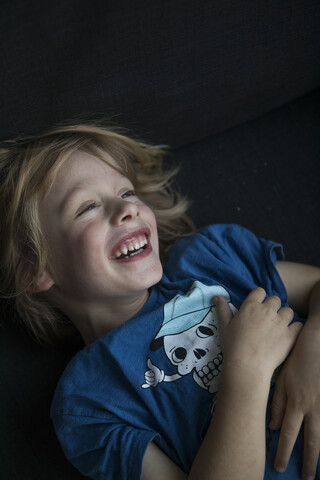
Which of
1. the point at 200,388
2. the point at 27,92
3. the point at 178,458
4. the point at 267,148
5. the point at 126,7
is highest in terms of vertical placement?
the point at 126,7

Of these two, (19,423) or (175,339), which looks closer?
(175,339)

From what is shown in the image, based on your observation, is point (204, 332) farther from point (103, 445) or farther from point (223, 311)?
point (103, 445)

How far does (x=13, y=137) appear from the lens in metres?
1.24

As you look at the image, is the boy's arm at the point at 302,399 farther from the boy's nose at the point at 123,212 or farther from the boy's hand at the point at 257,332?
the boy's nose at the point at 123,212

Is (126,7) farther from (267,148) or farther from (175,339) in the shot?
(175,339)

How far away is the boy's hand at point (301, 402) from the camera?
38.6 inches

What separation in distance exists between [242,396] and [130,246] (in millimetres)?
429

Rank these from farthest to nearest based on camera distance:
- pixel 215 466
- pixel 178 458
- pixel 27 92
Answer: pixel 27 92 → pixel 178 458 → pixel 215 466

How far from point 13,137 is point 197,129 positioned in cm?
58

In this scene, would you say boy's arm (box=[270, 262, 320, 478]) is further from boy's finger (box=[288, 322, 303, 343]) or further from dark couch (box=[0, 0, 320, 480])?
dark couch (box=[0, 0, 320, 480])

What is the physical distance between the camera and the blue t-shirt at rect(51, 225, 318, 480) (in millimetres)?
1041

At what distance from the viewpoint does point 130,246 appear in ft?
3.70

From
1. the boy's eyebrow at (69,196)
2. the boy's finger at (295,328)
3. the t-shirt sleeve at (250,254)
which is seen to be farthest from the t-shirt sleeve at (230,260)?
the boy's eyebrow at (69,196)

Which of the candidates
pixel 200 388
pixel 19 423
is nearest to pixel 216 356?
pixel 200 388
